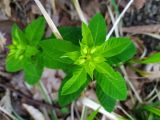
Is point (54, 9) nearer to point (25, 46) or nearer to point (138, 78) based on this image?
point (25, 46)

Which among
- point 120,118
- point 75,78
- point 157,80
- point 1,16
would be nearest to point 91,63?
point 75,78

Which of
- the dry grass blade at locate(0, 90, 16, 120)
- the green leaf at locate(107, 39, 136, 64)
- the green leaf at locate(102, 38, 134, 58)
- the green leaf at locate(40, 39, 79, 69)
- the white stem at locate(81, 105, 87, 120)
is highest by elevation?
the green leaf at locate(40, 39, 79, 69)

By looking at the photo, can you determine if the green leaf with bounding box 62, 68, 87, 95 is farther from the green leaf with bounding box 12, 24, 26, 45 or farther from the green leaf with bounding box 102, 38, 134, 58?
the green leaf with bounding box 12, 24, 26, 45

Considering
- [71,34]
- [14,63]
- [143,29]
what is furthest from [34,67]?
[143,29]

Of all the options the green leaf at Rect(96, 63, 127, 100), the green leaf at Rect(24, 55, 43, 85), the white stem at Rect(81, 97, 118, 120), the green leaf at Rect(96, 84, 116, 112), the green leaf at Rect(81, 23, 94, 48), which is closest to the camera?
the green leaf at Rect(81, 23, 94, 48)

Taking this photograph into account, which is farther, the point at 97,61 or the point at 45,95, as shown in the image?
the point at 45,95

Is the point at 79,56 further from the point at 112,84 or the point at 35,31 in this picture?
the point at 35,31

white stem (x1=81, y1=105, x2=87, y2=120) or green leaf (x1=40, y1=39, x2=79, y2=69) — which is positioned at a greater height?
green leaf (x1=40, y1=39, x2=79, y2=69)

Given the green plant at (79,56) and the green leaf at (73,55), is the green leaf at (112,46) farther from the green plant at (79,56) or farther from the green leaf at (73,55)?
the green leaf at (73,55)

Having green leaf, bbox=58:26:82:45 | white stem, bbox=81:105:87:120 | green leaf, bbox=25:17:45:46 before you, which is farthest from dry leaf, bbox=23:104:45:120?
green leaf, bbox=58:26:82:45
